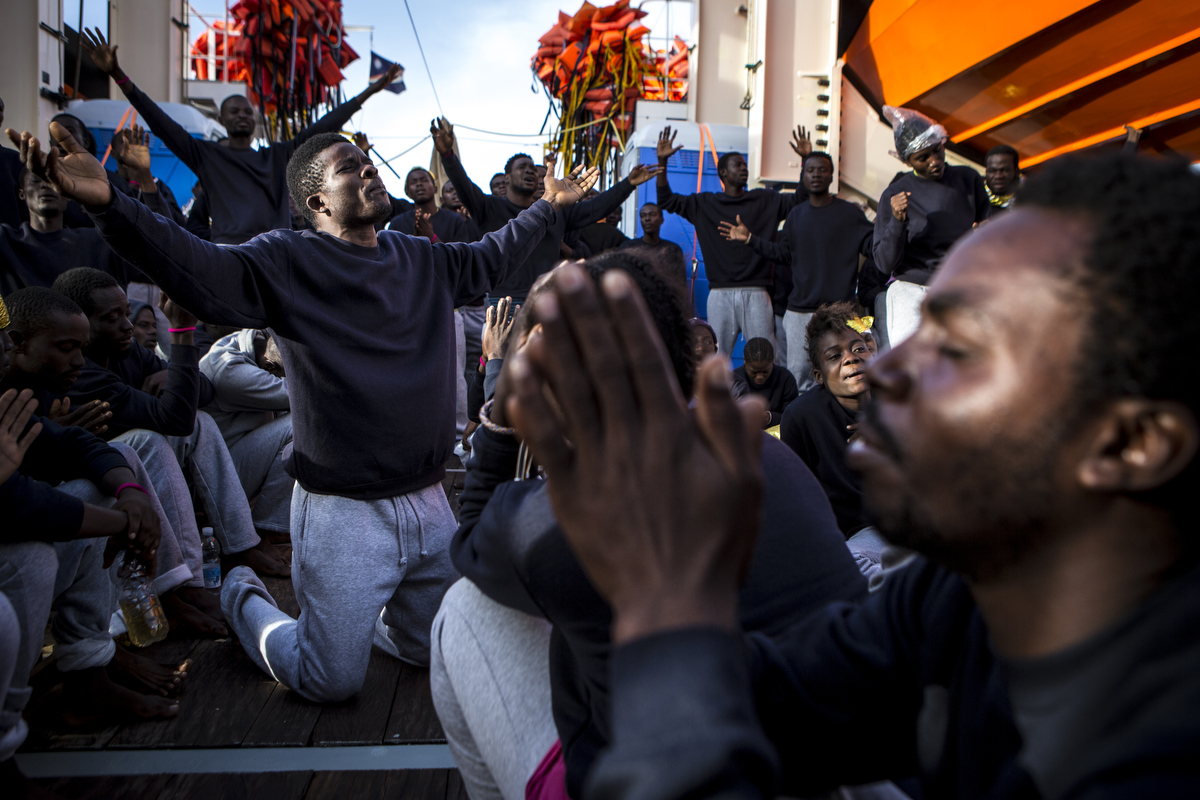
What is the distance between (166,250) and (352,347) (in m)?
0.55

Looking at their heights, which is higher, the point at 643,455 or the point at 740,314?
the point at 740,314

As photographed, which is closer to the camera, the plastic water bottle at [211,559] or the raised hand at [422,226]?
the plastic water bottle at [211,559]

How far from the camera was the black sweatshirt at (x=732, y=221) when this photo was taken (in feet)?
18.8

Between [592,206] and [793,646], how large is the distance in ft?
14.5

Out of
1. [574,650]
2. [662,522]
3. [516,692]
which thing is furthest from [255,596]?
[662,522]

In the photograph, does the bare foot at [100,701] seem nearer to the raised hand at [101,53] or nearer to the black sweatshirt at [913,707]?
the black sweatshirt at [913,707]

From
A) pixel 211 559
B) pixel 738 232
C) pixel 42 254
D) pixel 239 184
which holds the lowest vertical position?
pixel 211 559

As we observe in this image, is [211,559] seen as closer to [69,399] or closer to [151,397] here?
[151,397]

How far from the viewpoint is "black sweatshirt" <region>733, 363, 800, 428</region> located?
4.17 m

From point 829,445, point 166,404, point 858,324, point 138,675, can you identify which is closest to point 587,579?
point 138,675

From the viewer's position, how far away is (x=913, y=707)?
92 centimetres

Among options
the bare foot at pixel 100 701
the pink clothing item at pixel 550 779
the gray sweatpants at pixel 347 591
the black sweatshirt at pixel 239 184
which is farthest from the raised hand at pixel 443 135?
the pink clothing item at pixel 550 779

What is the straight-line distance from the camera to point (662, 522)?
1.97ft

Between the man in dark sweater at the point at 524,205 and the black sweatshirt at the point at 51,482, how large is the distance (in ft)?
9.22
